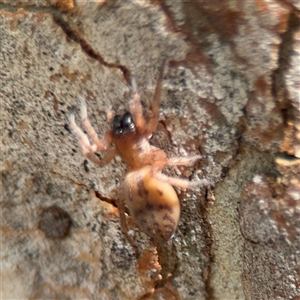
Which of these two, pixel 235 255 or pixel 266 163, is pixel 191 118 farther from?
pixel 235 255

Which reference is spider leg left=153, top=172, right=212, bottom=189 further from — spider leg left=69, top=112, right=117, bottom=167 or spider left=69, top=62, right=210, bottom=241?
spider leg left=69, top=112, right=117, bottom=167

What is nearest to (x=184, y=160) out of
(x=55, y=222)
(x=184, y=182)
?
(x=184, y=182)

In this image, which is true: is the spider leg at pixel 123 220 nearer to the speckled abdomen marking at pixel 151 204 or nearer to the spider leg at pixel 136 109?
the speckled abdomen marking at pixel 151 204

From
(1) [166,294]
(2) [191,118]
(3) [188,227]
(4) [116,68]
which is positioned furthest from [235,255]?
(4) [116,68]

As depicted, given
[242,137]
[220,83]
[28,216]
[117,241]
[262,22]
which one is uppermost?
[262,22]

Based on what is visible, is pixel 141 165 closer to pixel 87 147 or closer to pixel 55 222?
pixel 87 147

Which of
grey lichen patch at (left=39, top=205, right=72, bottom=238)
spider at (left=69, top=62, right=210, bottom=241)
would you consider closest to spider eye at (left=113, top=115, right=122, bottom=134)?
spider at (left=69, top=62, right=210, bottom=241)
